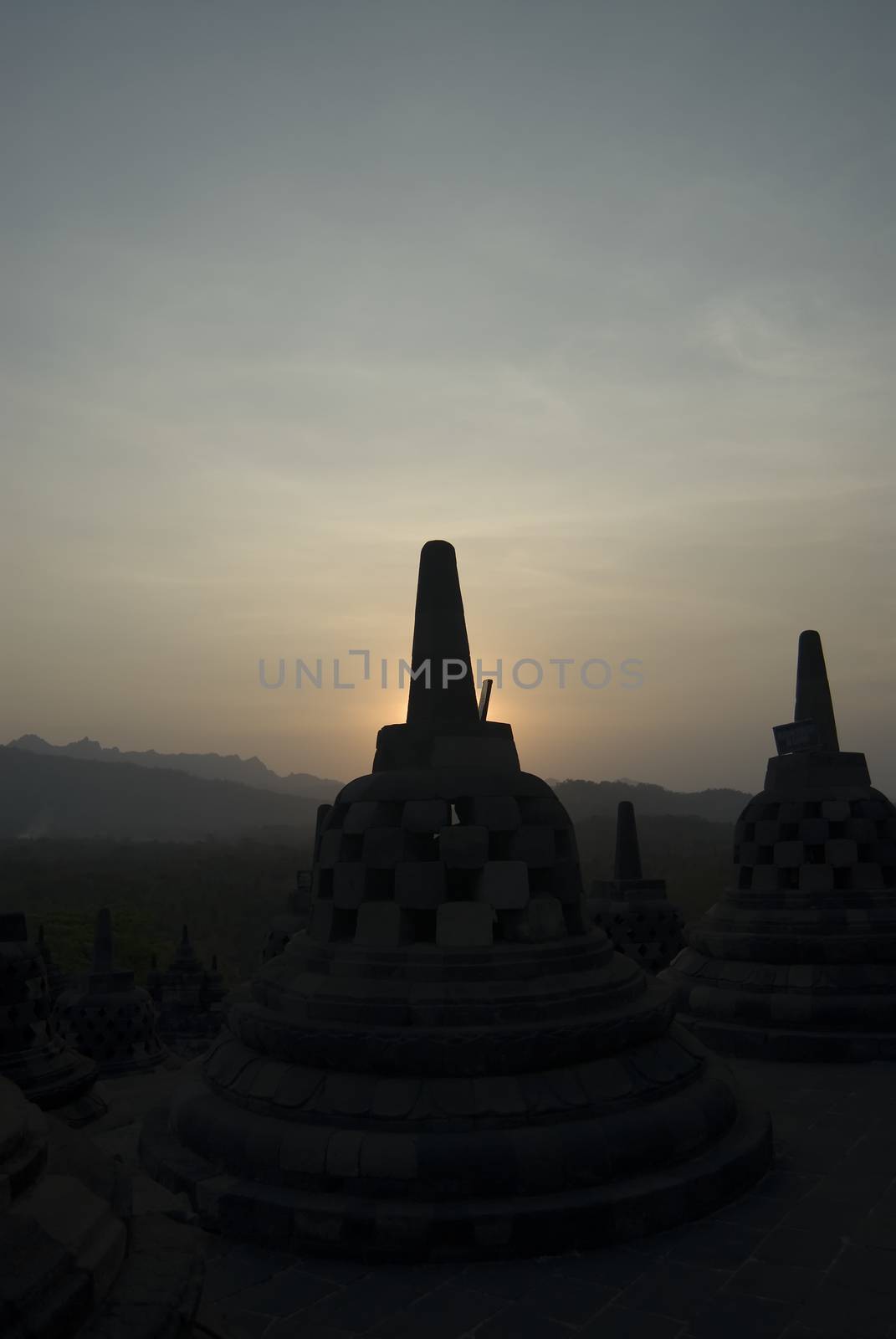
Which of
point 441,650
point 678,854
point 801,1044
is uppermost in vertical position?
point 441,650

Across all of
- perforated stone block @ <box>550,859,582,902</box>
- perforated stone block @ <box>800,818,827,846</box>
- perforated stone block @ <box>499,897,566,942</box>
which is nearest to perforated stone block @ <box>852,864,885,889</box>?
perforated stone block @ <box>800,818,827,846</box>

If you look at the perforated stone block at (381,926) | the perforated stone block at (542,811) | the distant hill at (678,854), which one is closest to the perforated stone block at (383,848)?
the perforated stone block at (381,926)

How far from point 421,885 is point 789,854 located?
310 inches

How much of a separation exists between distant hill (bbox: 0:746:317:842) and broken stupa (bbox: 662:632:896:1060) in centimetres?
13290

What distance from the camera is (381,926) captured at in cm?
791

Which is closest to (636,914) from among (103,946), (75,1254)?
(103,946)

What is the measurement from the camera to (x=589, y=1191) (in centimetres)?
645

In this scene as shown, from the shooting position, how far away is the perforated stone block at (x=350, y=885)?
26.7 feet

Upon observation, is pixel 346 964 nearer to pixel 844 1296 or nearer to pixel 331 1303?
pixel 331 1303

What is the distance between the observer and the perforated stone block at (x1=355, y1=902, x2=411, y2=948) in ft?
25.7

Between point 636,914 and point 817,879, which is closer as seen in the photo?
point 817,879

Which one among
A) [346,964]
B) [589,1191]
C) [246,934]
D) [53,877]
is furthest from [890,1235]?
[53,877]

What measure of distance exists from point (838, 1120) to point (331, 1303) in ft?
19.3

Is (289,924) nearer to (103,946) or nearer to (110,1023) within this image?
(110,1023)
